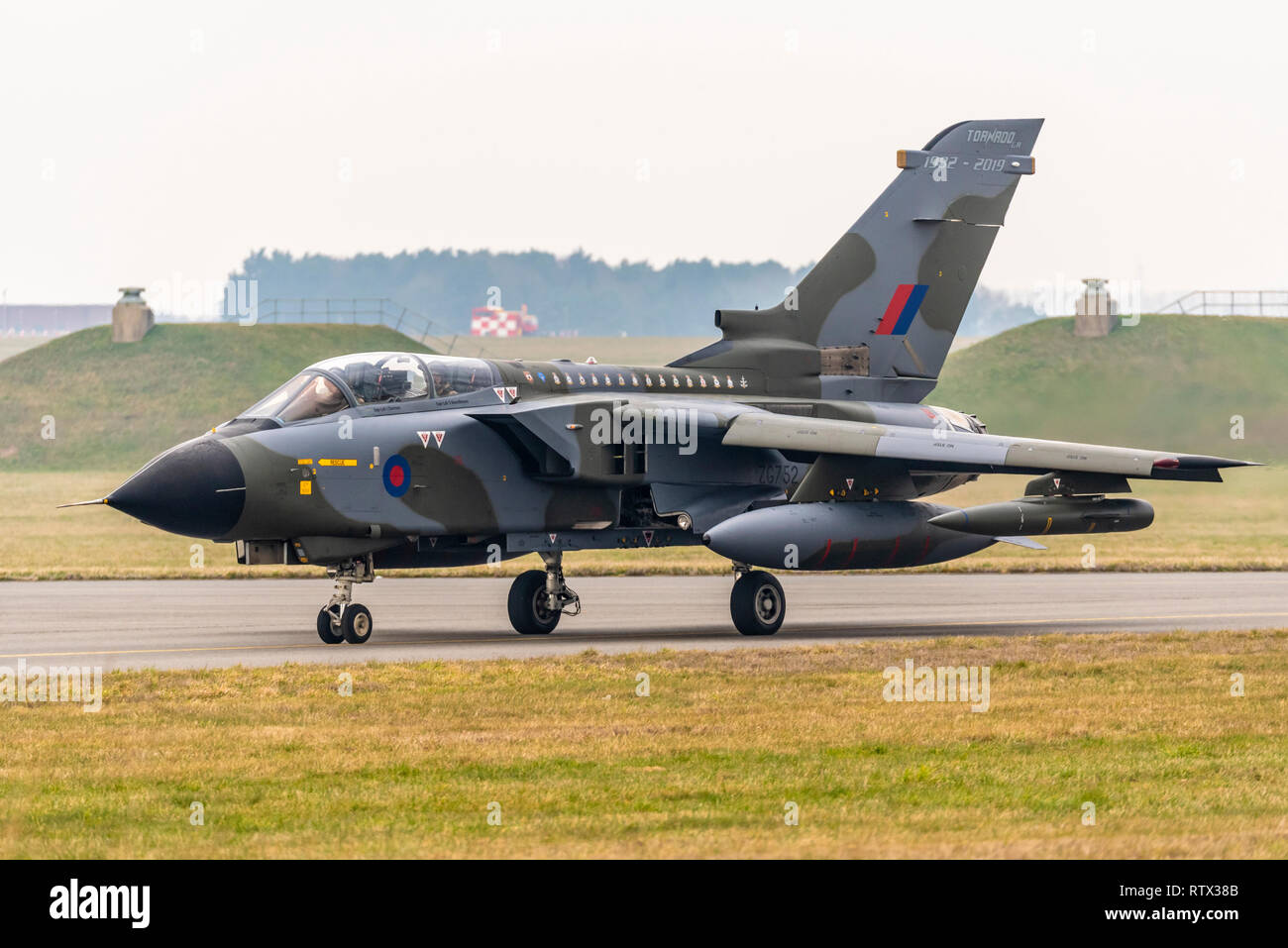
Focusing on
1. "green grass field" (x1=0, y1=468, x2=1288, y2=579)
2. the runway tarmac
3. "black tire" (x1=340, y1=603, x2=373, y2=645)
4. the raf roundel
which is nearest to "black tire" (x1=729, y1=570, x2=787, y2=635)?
the runway tarmac

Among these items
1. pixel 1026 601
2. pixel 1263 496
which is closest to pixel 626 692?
pixel 1026 601

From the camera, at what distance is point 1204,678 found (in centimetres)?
1445

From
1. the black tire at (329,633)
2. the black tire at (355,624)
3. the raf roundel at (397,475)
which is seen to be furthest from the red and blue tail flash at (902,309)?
the black tire at (329,633)

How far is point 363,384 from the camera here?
1808 cm

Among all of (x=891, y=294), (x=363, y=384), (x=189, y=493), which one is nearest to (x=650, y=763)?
(x=189, y=493)

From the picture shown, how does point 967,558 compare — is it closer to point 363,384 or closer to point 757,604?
point 757,604

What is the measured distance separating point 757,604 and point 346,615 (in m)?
4.81

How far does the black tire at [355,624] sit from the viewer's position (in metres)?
18.0

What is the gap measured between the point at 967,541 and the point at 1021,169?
6534 mm

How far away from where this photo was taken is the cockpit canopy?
58.3 ft

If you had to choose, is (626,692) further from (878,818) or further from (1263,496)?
(1263,496)
